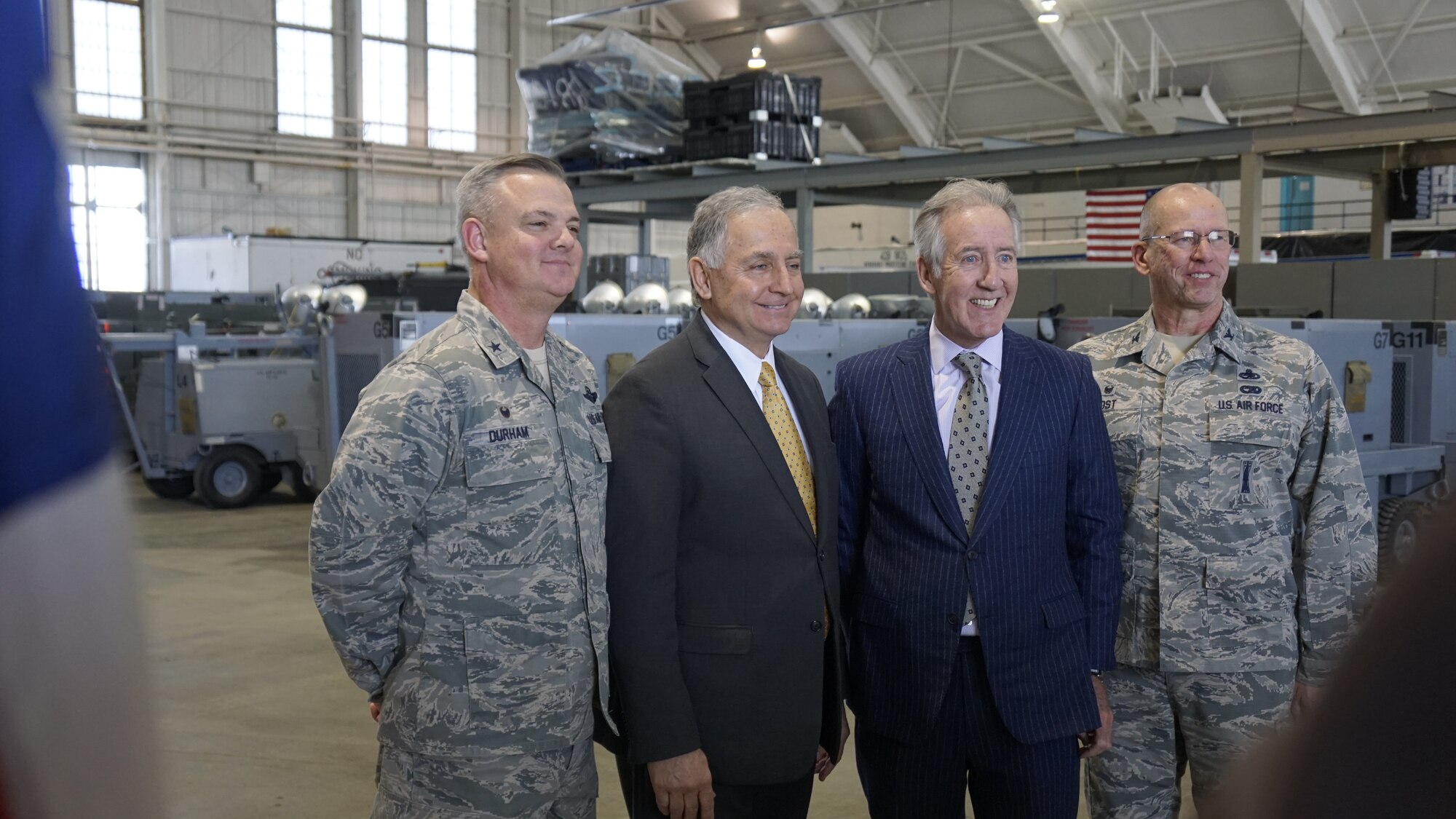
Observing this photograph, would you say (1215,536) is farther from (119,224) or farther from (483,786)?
(119,224)

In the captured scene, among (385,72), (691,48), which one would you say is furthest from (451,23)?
(691,48)

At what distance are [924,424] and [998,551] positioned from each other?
291 millimetres

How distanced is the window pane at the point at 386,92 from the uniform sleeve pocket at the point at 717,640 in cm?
2359

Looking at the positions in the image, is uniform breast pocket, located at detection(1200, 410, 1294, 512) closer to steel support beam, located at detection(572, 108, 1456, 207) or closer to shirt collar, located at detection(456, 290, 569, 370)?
shirt collar, located at detection(456, 290, 569, 370)

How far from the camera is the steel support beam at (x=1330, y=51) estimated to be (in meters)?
18.3

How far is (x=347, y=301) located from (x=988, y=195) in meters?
8.21

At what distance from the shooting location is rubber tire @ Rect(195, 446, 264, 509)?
10531 mm

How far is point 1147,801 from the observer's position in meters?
2.61

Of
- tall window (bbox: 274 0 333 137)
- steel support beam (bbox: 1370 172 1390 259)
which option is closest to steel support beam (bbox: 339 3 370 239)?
tall window (bbox: 274 0 333 137)

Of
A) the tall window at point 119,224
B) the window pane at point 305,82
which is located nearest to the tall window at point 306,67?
the window pane at point 305,82

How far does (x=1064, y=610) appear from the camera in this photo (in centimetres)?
240

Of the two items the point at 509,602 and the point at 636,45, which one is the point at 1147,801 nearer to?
the point at 509,602

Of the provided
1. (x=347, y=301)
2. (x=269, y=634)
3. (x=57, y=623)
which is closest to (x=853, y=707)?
(x=57, y=623)

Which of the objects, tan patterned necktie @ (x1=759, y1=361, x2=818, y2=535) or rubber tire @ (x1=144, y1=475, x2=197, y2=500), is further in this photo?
rubber tire @ (x1=144, y1=475, x2=197, y2=500)
